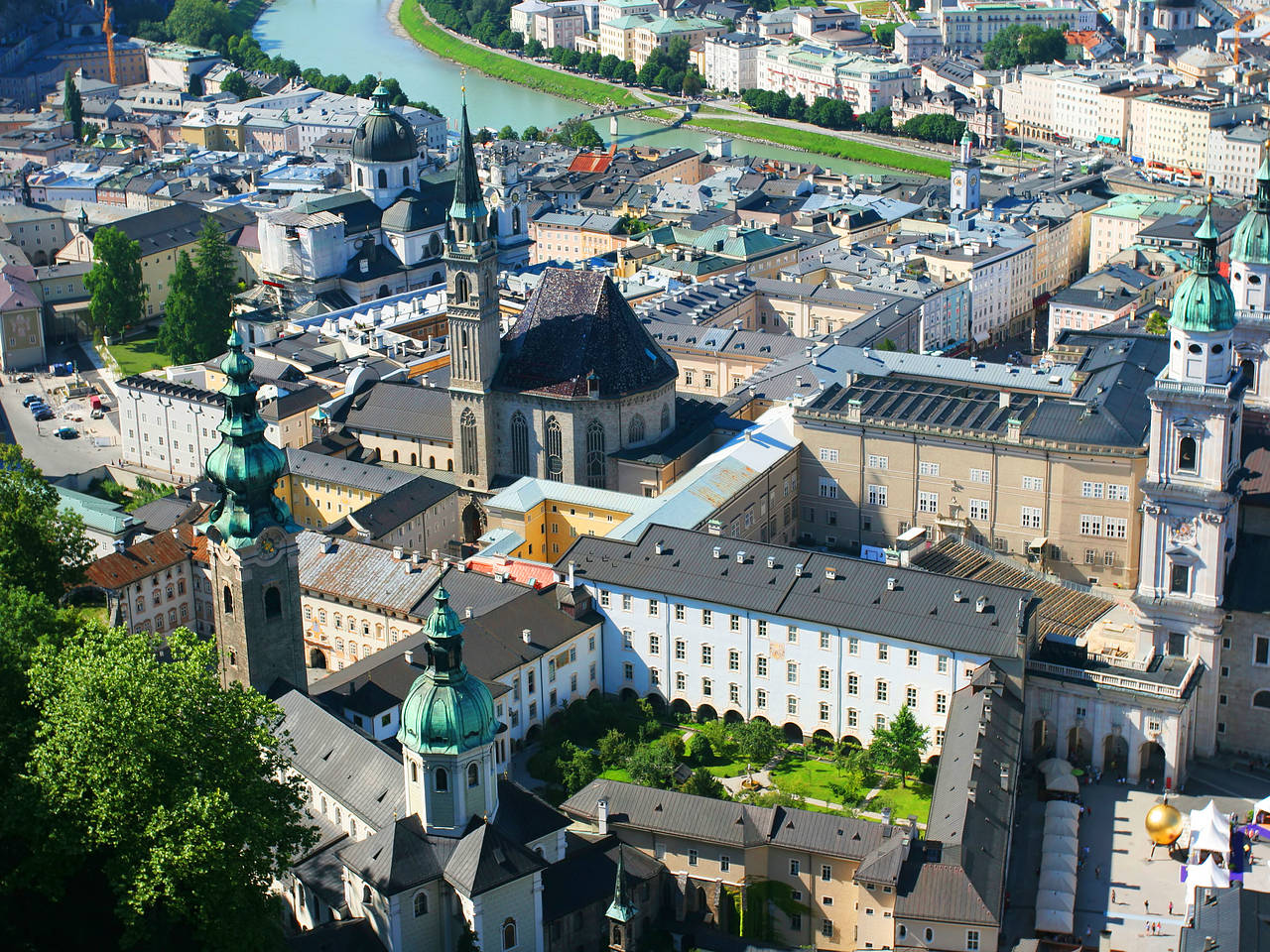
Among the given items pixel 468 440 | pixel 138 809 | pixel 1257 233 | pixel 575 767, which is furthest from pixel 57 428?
pixel 1257 233

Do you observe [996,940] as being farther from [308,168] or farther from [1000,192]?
[308,168]

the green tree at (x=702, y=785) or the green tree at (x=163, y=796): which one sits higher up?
the green tree at (x=163, y=796)

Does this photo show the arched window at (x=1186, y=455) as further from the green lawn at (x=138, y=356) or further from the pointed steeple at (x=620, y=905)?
the green lawn at (x=138, y=356)

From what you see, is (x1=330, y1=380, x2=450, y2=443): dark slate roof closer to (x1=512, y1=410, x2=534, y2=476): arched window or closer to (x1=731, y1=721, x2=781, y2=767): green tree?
(x1=512, y1=410, x2=534, y2=476): arched window

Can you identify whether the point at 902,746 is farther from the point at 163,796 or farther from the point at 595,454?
the point at 595,454

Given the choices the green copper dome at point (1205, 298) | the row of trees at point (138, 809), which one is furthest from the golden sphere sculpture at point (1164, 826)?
the row of trees at point (138, 809)
